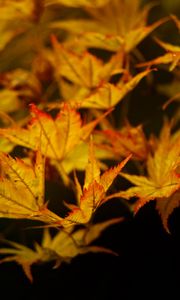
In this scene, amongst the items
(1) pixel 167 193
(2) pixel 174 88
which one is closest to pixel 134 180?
(1) pixel 167 193

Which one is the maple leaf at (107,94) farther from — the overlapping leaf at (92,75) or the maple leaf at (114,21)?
the maple leaf at (114,21)

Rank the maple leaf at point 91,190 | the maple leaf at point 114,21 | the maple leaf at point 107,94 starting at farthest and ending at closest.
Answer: the maple leaf at point 114,21, the maple leaf at point 107,94, the maple leaf at point 91,190

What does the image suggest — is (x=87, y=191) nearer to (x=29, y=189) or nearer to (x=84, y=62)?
(x=29, y=189)

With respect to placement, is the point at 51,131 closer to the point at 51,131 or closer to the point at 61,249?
the point at 51,131

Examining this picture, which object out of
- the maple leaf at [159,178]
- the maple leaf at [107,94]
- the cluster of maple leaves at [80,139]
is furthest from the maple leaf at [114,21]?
the maple leaf at [159,178]

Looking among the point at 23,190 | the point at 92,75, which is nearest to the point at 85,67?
the point at 92,75

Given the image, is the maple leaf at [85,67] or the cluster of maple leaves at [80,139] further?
the maple leaf at [85,67]

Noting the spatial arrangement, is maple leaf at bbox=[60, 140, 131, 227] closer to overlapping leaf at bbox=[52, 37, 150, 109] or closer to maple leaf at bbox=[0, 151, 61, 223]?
maple leaf at bbox=[0, 151, 61, 223]
